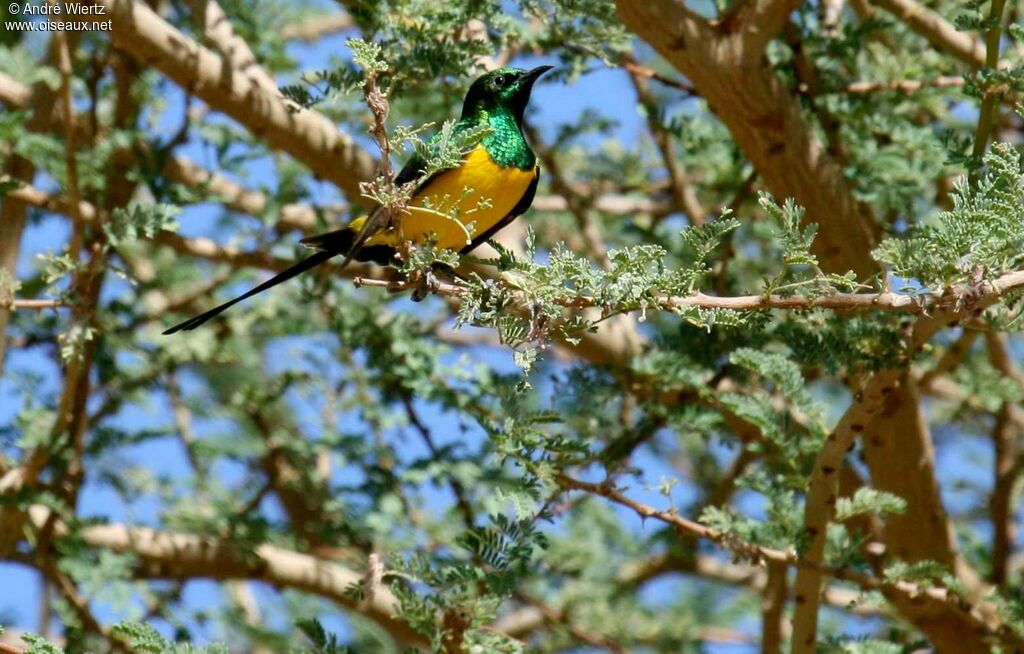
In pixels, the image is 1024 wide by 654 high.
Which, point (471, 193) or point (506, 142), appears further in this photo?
point (506, 142)

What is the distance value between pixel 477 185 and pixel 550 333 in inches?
38.6

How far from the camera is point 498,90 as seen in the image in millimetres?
3627

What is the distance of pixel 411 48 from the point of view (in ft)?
10.8

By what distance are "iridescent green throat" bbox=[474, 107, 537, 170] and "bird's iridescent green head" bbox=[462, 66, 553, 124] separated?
0.07ft

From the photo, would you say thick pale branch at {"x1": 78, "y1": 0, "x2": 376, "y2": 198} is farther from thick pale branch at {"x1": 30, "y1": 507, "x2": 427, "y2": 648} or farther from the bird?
thick pale branch at {"x1": 30, "y1": 507, "x2": 427, "y2": 648}

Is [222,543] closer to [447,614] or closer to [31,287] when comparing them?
[31,287]

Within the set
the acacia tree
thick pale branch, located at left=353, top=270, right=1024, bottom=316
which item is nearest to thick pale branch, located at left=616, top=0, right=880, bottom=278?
the acacia tree

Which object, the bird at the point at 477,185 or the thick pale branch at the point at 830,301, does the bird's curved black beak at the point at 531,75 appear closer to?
the bird at the point at 477,185

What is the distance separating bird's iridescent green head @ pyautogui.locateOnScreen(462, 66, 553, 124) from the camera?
361 centimetres

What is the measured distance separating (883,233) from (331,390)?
7.01ft

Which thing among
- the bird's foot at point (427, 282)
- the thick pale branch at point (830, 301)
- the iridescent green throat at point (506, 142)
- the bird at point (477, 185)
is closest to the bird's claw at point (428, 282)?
the bird's foot at point (427, 282)

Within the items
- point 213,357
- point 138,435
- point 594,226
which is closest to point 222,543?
point 138,435

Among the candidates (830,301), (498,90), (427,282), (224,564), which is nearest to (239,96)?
(498,90)

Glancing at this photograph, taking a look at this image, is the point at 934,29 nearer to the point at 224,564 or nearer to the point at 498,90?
the point at 498,90
